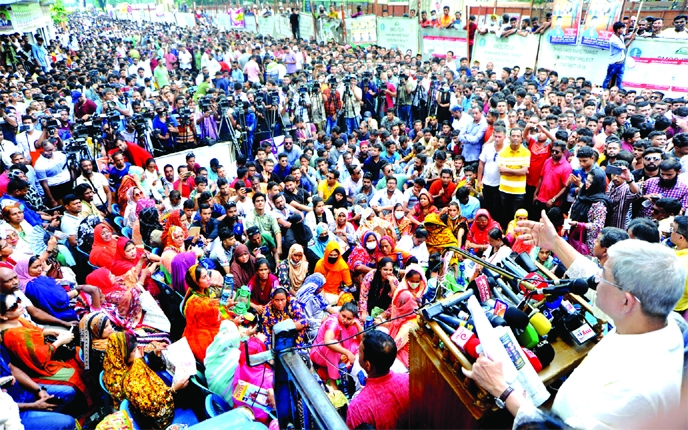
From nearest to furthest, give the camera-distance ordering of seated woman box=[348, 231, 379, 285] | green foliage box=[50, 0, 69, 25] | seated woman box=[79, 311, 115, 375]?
1. seated woman box=[79, 311, 115, 375]
2. seated woman box=[348, 231, 379, 285]
3. green foliage box=[50, 0, 69, 25]

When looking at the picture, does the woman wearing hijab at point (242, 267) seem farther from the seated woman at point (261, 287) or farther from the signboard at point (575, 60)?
the signboard at point (575, 60)

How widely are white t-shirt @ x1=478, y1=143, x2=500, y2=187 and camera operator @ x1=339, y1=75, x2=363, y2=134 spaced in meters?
4.23

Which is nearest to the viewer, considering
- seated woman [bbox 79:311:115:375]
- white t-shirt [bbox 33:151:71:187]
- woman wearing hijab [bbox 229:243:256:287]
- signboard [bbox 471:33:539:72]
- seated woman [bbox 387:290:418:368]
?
seated woman [bbox 79:311:115:375]

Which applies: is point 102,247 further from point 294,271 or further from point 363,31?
point 363,31

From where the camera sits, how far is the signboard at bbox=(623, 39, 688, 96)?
25.6 feet

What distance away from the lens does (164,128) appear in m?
7.69

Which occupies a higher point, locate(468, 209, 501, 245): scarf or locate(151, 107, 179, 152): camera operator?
locate(151, 107, 179, 152): camera operator

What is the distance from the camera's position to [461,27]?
12039 millimetres

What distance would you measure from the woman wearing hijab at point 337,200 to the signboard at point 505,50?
23.1 ft

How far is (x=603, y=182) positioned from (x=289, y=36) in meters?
17.8

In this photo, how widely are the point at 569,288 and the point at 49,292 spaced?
393cm

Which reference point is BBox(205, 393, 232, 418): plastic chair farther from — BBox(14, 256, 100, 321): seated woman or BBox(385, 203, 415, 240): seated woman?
BBox(385, 203, 415, 240): seated woman

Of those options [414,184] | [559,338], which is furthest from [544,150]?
[559,338]

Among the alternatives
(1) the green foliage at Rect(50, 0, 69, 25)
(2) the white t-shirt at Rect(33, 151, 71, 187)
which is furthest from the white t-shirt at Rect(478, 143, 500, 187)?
(1) the green foliage at Rect(50, 0, 69, 25)
